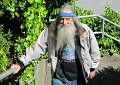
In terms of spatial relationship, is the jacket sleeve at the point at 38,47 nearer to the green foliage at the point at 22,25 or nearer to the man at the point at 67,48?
the man at the point at 67,48

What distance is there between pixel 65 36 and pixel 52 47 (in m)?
0.19

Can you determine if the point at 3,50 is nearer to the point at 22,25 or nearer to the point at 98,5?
the point at 22,25

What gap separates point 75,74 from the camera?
14.0 ft

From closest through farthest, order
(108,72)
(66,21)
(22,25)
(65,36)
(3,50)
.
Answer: (66,21), (65,36), (3,50), (22,25), (108,72)

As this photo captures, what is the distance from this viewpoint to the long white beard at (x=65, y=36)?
4184mm

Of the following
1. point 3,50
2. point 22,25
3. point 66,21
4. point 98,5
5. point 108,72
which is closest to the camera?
point 66,21

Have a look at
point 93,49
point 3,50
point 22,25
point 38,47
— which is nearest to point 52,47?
point 38,47

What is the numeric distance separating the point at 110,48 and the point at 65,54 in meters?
4.35

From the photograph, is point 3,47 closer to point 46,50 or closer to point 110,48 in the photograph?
point 46,50

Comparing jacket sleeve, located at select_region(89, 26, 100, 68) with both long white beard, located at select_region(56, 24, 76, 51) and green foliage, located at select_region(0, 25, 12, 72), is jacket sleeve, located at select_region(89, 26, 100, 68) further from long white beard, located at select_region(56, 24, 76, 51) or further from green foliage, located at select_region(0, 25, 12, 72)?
green foliage, located at select_region(0, 25, 12, 72)

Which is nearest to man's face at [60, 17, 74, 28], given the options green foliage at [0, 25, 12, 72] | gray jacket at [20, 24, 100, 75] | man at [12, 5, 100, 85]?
man at [12, 5, 100, 85]

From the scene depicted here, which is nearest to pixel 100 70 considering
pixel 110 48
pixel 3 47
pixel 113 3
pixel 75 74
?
pixel 110 48

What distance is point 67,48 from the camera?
13.8 ft

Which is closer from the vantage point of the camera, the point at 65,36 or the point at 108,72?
the point at 65,36
